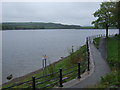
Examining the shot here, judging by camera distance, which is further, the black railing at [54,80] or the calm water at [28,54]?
the calm water at [28,54]

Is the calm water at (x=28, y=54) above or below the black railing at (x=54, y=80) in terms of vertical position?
below

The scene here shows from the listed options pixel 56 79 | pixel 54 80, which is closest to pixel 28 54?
pixel 56 79

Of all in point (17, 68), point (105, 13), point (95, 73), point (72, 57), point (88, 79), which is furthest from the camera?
point (105, 13)

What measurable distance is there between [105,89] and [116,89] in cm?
46

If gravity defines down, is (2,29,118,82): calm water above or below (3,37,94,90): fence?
below

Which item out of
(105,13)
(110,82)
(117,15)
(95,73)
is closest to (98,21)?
(105,13)

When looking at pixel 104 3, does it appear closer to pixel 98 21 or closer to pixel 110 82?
pixel 98 21

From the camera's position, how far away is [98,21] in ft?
128

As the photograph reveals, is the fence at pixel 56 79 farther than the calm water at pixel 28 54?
No

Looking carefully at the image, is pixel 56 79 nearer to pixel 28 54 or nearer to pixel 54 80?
pixel 54 80

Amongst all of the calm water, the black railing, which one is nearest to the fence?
the black railing

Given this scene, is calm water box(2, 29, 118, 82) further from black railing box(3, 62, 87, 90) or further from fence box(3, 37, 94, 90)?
black railing box(3, 62, 87, 90)

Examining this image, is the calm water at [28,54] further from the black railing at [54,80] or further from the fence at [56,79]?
the black railing at [54,80]

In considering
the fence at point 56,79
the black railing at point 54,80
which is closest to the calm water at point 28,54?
the fence at point 56,79
